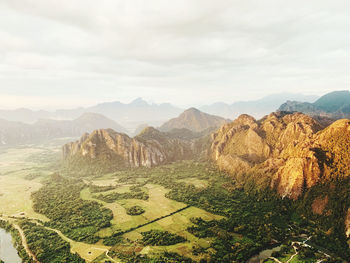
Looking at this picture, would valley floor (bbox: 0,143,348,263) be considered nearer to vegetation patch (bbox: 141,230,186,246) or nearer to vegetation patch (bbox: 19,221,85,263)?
vegetation patch (bbox: 141,230,186,246)

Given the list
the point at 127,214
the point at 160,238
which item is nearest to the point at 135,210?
the point at 127,214

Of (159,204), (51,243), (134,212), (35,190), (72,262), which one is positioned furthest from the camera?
(35,190)

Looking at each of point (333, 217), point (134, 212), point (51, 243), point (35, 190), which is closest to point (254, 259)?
point (333, 217)

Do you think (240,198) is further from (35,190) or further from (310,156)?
(35,190)

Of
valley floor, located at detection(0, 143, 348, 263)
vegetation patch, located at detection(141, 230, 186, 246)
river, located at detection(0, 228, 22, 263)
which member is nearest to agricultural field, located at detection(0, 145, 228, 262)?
valley floor, located at detection(0, 143, 348, 263)

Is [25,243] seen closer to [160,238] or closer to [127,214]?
[127,214]

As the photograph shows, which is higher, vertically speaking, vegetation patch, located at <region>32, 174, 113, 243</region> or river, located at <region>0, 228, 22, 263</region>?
vegetation patch, located at <region>32, 174, 113, 243</region>

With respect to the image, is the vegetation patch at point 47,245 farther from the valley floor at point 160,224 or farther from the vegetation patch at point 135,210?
the vegetation patch at point 135,210

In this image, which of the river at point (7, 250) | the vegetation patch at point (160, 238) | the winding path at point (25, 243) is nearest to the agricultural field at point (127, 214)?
the vegetation patch at point (160, 238)
